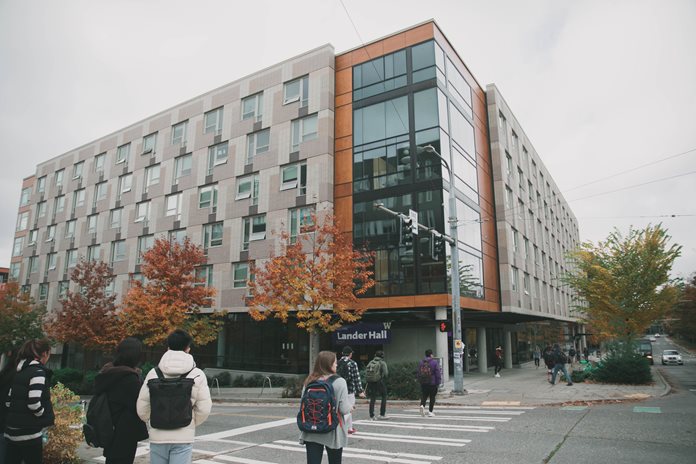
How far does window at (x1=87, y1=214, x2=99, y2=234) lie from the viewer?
40.6 metres

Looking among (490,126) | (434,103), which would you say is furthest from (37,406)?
(490,126)

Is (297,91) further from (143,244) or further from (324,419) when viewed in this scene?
(324,419)

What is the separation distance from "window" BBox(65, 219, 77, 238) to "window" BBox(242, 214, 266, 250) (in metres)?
22.2

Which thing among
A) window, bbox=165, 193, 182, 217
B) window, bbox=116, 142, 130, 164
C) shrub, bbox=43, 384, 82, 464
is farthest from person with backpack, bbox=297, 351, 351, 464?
window, bbox=116, 142, 130, 164

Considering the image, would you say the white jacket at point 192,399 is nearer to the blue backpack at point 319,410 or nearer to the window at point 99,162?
the blue backpack at point 319,410

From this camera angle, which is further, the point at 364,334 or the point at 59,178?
the point at 59,178

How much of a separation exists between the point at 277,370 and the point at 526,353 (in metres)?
24.5

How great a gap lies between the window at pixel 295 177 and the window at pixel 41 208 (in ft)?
105

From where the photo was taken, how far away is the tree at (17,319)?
3781 cm

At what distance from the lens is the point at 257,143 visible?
100.0ft

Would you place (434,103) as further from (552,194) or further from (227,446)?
(552,194)

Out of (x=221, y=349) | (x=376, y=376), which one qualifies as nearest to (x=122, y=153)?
(x=221, y=349)

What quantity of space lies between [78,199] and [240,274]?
75.8 ft

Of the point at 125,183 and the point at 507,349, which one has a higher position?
the point at 125,183
